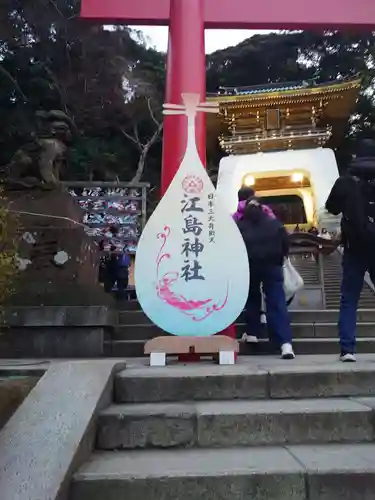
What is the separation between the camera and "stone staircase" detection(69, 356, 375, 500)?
1.76 m

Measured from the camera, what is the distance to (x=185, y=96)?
375cm

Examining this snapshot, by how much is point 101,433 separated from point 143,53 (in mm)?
22229

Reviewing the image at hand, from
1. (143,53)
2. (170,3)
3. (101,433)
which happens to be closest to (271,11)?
(170,3)

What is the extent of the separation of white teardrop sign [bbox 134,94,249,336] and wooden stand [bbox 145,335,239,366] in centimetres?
10

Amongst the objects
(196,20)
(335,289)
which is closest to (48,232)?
(196,20)

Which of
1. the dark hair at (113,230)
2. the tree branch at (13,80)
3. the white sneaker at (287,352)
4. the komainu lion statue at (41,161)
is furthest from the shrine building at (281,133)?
the white sneaker at (287,352)

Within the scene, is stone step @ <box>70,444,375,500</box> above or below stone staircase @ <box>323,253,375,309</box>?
below

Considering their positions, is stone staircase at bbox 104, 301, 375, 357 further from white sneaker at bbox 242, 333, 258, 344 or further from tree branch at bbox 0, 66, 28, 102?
tree branch at bbox 0, 66, 28, 102

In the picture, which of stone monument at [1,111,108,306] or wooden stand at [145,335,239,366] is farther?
stone monument at [1,111,108,306]

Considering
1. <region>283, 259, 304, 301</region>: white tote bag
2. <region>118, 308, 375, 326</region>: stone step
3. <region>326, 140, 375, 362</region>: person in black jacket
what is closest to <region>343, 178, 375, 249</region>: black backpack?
<region>326, 140, 375, 362</region>: person in black jacket

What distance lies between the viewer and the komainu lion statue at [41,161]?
544cm

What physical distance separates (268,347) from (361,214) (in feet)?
5.14

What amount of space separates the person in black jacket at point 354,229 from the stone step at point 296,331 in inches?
63.5

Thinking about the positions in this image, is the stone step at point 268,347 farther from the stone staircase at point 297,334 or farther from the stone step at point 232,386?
the stone step at point 232,386
